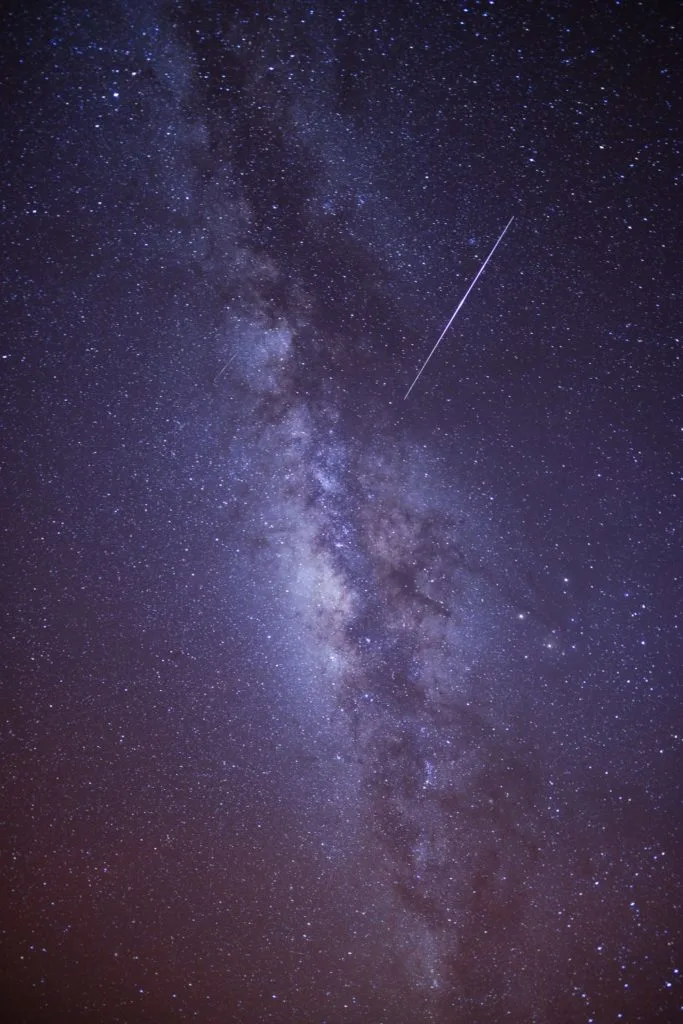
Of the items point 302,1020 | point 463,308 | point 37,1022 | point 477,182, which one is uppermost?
point 477,182

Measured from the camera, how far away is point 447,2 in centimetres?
165

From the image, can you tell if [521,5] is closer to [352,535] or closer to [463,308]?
[463,308]

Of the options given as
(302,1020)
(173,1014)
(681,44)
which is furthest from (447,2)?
(173,1014)

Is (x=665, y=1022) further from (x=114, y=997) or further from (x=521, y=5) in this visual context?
(x=521, y=5)

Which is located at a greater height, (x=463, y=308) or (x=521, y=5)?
(x=521, y=5)

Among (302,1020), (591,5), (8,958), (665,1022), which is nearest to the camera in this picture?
(591,5)

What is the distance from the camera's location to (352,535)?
1843 millimetres

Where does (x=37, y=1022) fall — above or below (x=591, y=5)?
below

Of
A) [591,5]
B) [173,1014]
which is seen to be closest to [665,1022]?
[173,1014]

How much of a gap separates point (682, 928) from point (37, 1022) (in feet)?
9.55

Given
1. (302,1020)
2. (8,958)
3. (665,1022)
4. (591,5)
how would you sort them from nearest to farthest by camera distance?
(591,5), (665,1022), (302,1020), (8,958)

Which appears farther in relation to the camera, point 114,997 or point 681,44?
point 114,997

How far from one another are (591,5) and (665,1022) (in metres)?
3.70

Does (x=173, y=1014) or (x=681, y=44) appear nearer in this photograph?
(x=681, y=44)
